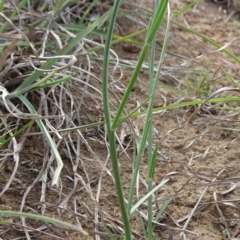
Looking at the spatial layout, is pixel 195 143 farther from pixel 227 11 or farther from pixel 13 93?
pixel 227 11

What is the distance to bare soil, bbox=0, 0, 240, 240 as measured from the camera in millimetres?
997

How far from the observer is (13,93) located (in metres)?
1.16

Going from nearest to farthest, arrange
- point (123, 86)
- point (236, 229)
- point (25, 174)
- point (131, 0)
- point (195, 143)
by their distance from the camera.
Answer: point (236, 229), point (25, 174), point (195, 143), point (123, 86), point (131, 0)

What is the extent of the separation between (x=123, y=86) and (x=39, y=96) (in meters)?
0.23

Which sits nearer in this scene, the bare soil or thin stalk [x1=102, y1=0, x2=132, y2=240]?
thin stalk [x1=102, y1=0, x2=132, y2=240]

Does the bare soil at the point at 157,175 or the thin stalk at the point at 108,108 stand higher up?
the thin stalk at the point at 108,108

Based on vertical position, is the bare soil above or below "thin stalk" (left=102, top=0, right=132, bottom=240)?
below

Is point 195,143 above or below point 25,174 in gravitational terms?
above

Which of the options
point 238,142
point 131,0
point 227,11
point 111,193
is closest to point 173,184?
point 111,193

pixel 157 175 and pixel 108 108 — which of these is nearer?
pixel 108 108

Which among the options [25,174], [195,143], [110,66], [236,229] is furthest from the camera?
[110,66]

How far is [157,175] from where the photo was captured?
1.13 meters

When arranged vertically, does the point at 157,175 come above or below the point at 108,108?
below

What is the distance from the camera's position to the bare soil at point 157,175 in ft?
3.27
